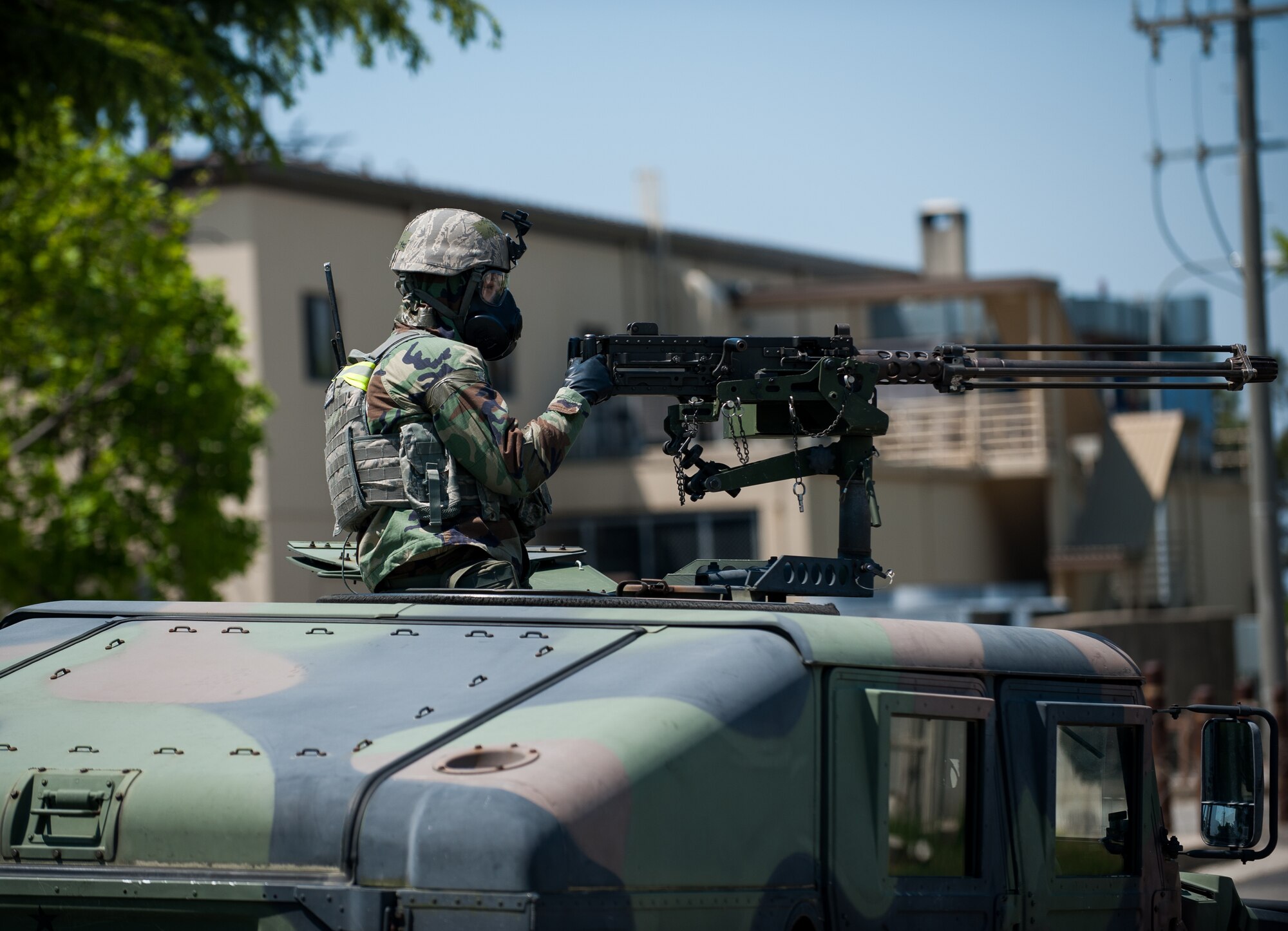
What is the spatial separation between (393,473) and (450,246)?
68cm

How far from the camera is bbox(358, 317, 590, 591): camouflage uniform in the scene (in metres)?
4.98

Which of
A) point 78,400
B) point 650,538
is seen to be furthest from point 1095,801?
point 650,538

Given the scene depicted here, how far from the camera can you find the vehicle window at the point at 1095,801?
186 inches

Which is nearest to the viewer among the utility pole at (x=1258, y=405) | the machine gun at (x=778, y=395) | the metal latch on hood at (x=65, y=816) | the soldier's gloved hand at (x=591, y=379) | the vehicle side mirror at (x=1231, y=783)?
the metal latch on hood at (x=65, y=816)

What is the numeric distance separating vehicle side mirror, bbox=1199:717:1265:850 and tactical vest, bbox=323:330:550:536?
6.13ft

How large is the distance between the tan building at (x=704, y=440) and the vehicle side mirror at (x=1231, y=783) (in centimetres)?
1843

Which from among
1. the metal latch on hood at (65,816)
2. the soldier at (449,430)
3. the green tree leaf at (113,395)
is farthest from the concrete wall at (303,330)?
the metal latch on hood at (65,816)

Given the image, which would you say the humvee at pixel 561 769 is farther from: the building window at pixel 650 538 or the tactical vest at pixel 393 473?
the building window at pixel 650 538

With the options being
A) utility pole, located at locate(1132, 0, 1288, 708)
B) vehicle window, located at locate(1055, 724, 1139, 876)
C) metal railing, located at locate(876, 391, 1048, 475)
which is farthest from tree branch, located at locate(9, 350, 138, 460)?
vehicle window, located at locate(1055, 724, 1139, 876)

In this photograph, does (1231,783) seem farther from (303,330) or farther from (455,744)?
(303,330)

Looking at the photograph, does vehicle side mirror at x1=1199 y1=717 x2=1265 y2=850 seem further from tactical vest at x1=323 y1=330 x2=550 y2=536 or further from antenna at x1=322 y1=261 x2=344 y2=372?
antenna at x1=322 y1=261 x2=344 y2=372

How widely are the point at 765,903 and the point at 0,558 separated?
15455 mm

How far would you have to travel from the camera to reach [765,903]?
12.7 feet

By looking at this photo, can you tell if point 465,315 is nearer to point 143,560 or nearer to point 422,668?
point 422,668
